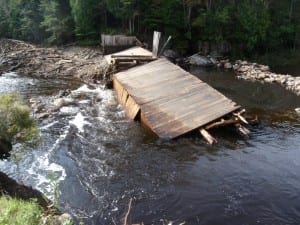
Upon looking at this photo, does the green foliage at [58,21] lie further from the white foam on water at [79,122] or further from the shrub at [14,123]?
the shrub at [14,123]

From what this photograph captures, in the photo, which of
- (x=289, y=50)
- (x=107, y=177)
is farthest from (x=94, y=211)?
(x=289, y=50)

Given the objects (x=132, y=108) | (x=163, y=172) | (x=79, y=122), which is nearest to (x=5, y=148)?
(x=163, y=172)

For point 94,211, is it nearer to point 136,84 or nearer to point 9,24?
point 136,84

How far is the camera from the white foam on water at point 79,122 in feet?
68.5

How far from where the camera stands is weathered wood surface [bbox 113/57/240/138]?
19.3 metres

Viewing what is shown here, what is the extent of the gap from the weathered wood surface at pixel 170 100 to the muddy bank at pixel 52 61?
7322 millimetres

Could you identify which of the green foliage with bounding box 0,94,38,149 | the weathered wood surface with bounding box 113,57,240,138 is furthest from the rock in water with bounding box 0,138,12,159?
the weathered wood surface with bounding box 113,57,240,138

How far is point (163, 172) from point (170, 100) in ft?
20.1

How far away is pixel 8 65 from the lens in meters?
35.9

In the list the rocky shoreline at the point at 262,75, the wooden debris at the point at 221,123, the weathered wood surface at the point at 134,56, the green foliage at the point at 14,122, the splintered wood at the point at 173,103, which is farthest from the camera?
the rocky shoreline at the point at 262,75

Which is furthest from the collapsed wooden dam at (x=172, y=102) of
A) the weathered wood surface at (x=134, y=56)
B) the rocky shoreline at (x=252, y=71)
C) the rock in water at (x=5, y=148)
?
the rocky shoreline at (x=252, y=71)

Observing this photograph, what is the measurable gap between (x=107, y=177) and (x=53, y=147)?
437 centimetres

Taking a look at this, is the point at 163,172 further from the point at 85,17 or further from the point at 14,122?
the point at 85,17

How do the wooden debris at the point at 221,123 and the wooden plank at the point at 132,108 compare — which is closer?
the wooden debris at the point at 221,123
